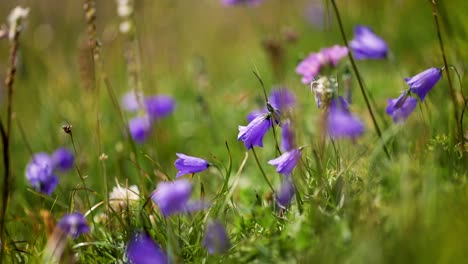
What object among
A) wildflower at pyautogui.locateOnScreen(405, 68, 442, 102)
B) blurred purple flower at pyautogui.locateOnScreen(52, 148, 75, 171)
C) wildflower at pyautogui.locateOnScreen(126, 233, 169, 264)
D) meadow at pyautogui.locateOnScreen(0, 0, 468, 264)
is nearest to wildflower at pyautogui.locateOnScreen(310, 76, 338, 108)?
meadow at pyautogui.locateOnScreen(0, 0, 468, 264)

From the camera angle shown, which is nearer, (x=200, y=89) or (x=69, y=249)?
(x=69, y=249)

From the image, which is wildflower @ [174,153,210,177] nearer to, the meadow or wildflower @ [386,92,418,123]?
the meadow

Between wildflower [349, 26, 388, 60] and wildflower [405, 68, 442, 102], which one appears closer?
wildflower [405, 68, 442, 102]

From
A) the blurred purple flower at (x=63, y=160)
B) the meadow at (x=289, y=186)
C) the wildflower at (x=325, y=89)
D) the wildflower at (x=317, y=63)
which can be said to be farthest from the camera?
the blurred purple flower at (x=63, y=160)

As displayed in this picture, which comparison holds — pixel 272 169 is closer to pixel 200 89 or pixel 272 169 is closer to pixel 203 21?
pixel 200 89

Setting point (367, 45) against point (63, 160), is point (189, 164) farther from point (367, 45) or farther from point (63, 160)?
point (63, 160)

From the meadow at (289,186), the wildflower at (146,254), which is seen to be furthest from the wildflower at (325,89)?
the wildflower at (146,254)

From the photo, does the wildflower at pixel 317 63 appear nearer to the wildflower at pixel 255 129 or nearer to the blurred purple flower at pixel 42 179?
the wildflower at pixel 255 129

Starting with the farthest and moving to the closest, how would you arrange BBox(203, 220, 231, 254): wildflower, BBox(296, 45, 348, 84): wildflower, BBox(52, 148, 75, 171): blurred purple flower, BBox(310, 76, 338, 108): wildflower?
1. BBox(52, 148, 75, 171): blurred purple flower
2. BBox(296, 45, 348, 84): wildflower
3. BBox(310, 76, 338, 108): wildflower
4. BBox(203, 220, 231, 254): wildflower

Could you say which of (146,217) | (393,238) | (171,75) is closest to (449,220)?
(393,238)

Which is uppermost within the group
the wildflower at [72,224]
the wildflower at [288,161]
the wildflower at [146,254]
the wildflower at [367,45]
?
the wildflower at [367,45]

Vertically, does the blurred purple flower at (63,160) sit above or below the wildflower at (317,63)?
below
